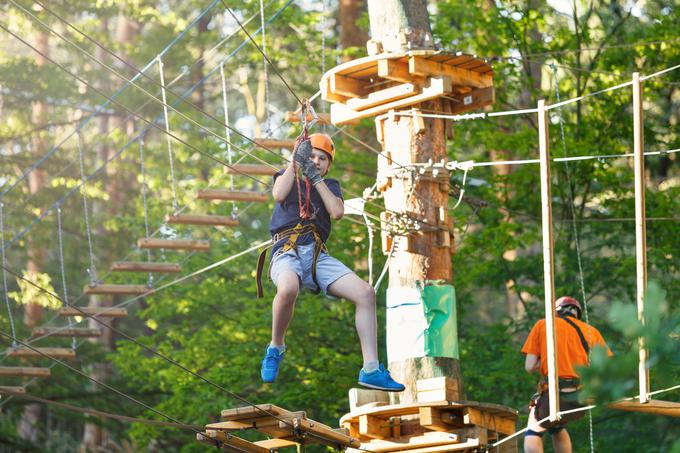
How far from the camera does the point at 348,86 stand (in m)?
10.6

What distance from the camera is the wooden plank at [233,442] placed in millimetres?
8486

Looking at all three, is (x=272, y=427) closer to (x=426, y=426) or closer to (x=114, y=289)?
(x=426, y=426)

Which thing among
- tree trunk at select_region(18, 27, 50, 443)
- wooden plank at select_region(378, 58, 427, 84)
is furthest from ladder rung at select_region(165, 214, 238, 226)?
tree trunk at select_region(18, 27, 50, 443)

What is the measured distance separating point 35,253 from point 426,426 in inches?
618

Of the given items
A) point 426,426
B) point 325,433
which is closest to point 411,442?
point 426,426

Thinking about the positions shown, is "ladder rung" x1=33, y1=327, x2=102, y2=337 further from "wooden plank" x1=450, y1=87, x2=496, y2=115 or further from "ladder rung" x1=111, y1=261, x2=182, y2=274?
"wooden plank" x1=450, y1=87, x2=496, y2=115

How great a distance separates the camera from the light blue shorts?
25.7 feet

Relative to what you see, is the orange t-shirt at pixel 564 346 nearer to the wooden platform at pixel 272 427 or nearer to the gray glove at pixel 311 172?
the wooden platform at pixel 272 427

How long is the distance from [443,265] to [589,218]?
8.43m

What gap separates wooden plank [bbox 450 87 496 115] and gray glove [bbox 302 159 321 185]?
3.12 meters

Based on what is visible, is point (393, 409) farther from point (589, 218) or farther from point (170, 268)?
point (589, 218)

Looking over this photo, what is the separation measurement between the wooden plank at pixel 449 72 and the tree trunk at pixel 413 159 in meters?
0.18

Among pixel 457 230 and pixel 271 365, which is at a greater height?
pixel 457 230

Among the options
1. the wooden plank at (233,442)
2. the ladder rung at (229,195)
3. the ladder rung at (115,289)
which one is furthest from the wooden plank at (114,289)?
the wooden plank at (233,442)
